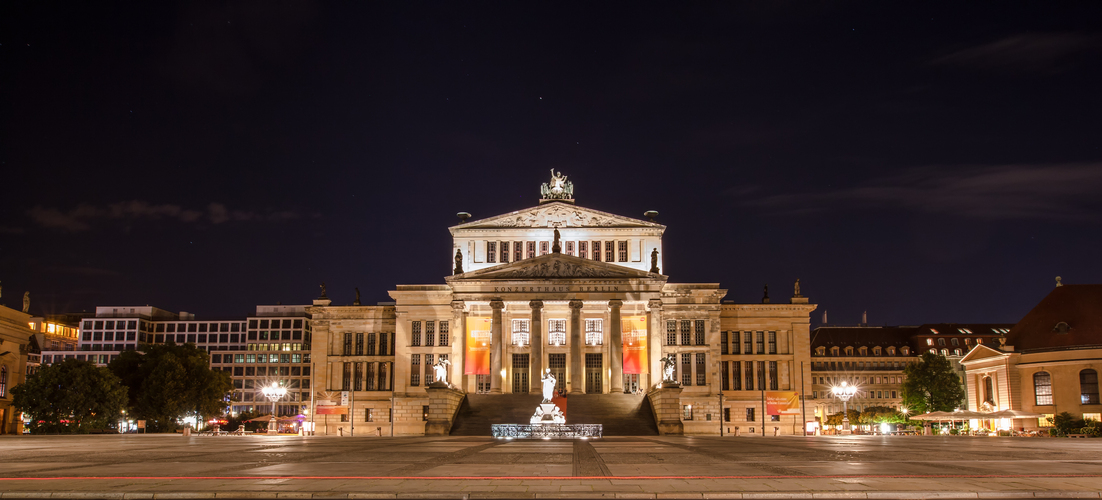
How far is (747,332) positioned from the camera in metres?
86.8

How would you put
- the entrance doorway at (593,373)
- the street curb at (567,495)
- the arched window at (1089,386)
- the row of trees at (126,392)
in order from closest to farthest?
the street curb at (567,495) < the row of trees at (126,392) < the arched window at (1089,386) < the entrance doorway at (593,373)

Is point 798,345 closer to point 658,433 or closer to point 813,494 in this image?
point 658,433

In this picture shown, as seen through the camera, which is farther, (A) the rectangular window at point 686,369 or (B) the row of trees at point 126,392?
(A) the rectangular window at point 686,369

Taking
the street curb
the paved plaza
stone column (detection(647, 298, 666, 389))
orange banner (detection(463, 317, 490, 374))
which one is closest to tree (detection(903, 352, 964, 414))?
stone column (detection(647, 298, 666, 389))

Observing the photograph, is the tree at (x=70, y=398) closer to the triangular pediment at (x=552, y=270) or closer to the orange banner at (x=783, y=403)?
the triangular pediment at (x=552, y=270)

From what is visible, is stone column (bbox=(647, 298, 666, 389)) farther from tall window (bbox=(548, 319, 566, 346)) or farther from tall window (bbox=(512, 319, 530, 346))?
tall window (bbox=(512, 319, 530, 346))

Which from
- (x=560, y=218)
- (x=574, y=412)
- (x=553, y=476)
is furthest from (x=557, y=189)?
(x=553, y=476)

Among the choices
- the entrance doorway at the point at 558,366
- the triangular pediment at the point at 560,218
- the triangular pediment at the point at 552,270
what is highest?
the triangular pediment at the point at 560,218

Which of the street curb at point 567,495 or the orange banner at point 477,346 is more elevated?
the orange banner at point 477,346

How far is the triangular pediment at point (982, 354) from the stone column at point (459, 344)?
153 feet

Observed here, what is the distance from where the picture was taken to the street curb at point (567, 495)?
15.1m

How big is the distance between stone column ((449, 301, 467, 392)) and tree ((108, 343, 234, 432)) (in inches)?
954

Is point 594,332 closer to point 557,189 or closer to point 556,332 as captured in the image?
point 556,332

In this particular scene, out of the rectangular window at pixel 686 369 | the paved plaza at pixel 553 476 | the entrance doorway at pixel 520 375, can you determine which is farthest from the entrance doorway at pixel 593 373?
the paved plaza at pixel 553 476
